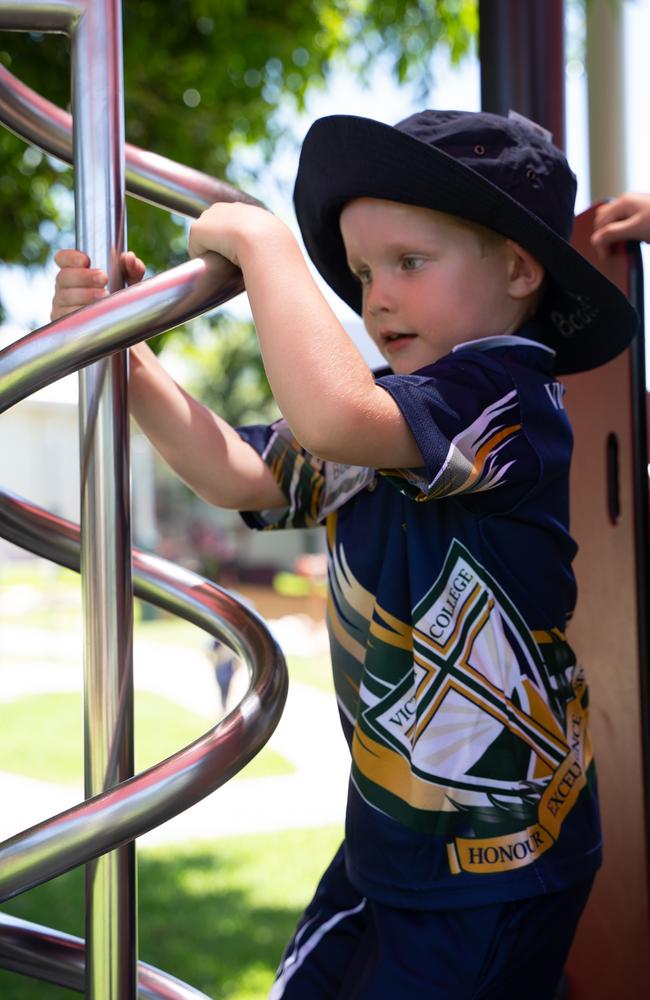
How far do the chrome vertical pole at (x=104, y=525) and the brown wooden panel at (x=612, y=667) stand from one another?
1120 mm

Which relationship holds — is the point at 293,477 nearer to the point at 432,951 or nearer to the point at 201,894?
the point at 432,951

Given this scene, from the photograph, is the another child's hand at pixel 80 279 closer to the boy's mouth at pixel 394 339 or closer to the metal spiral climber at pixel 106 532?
the metal spiral climber at pixel 106 532

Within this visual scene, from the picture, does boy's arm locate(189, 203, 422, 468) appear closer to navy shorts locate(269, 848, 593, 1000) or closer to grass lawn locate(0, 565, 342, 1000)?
navy shorts locate(269, 848, 593, 1000)

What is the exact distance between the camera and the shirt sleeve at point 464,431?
1.20 metres

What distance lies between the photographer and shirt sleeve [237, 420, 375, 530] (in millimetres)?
1570

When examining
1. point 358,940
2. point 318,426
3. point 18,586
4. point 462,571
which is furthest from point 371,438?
point 18,586

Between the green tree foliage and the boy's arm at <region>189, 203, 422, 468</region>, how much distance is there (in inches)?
122

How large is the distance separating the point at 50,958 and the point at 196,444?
64 cm

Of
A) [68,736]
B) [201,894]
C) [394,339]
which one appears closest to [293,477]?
[394,339]

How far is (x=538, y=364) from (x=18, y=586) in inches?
847

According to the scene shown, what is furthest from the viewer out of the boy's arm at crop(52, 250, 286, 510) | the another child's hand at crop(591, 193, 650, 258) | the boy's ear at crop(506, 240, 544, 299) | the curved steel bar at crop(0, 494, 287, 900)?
the another child's hand at crop(591, 193, 650, 258)

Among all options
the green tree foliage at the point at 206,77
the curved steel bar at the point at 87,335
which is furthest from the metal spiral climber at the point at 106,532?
the green tree foliage at the point at 206,77

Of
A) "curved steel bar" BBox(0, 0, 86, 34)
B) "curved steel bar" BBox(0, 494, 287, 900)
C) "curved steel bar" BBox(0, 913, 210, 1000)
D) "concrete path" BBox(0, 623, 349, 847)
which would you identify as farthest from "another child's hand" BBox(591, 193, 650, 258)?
"concrete path" BBox(0, 623, 349, 847)

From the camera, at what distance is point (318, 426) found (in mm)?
1136
